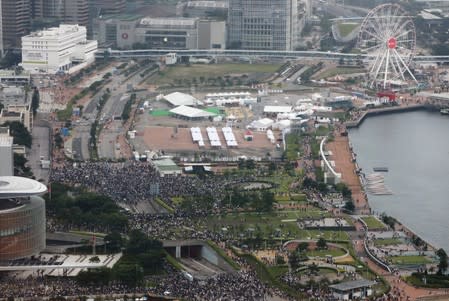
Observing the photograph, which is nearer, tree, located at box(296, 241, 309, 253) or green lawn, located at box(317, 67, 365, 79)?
tree, located at box(296, 241, 309, 253)

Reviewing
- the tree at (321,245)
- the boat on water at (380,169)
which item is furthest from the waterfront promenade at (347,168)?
the tree at (321,245)

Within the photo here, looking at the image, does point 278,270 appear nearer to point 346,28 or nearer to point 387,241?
point 387,241

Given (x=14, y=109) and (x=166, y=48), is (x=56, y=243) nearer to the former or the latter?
(x=14, y=109)

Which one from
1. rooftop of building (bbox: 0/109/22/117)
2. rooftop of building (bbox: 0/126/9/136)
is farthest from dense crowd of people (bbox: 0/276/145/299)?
rooftop of building (bbox: 0/109/22/117)

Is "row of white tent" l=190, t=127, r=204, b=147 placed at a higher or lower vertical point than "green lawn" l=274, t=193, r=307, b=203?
higher

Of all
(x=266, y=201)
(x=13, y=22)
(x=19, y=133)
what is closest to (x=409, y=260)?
(x=266, y=201)

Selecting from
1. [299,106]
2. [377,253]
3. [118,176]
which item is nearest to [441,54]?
[299,106]

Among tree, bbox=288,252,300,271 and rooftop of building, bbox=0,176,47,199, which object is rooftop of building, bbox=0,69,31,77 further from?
tree, bbox=288,252,300,271
